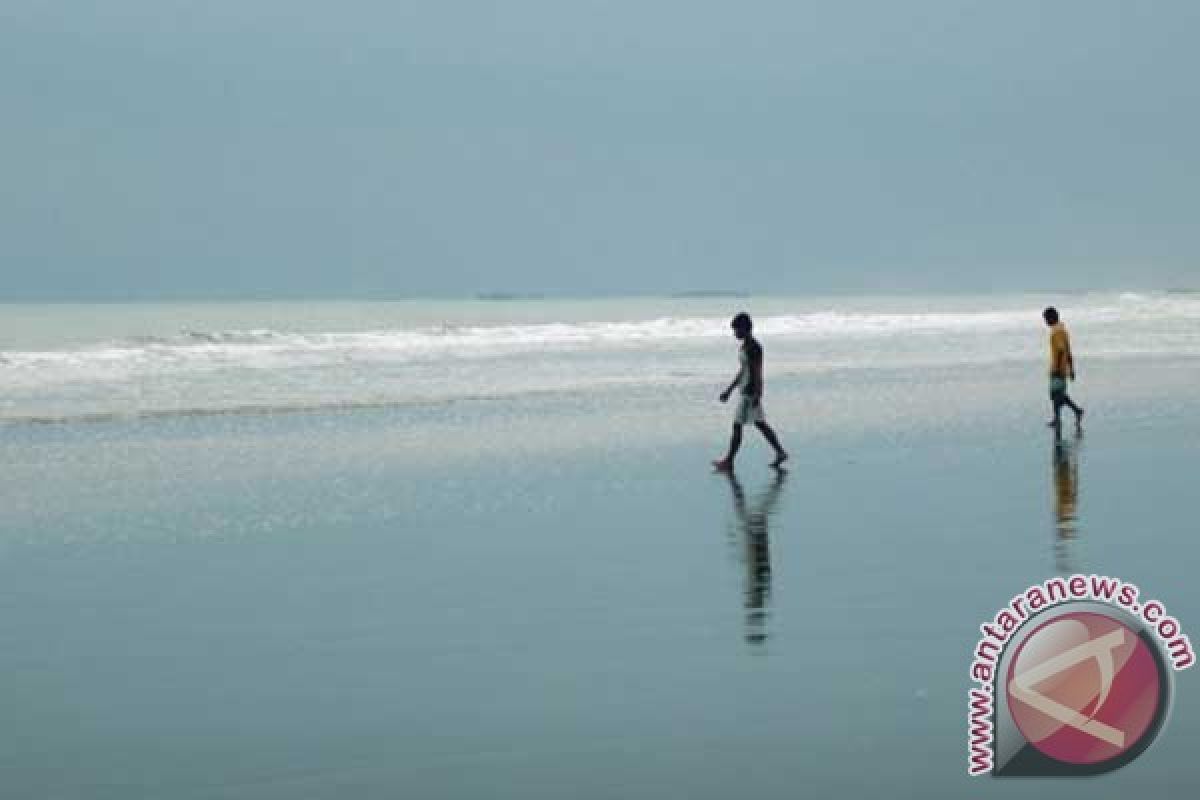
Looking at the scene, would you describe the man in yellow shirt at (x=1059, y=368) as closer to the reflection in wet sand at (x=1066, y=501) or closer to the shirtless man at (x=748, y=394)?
the reflection in wet sand at (x=1066, y=501)

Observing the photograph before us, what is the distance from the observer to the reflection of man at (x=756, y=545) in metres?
8.19

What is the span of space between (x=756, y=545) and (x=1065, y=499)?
335 centimetres

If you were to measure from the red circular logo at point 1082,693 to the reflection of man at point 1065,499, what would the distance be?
3280 millimetres

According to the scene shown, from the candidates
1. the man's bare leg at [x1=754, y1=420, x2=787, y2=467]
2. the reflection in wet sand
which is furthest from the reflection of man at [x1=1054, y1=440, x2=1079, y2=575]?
the man's bare leg at [x1=754, y1=420, x2=787, y2=467]

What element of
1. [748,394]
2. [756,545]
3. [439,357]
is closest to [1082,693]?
[756,545]

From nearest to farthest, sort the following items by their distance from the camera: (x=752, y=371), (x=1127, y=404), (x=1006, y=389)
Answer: (x=752, y=371) < (x=1127, y=404) < (x=1006, y=389)

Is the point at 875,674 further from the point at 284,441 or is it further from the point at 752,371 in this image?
the point at 284,441

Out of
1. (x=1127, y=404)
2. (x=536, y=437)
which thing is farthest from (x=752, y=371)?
(x=1127, y=404)

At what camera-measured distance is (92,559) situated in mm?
10586

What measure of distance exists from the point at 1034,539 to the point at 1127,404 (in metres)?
13.2

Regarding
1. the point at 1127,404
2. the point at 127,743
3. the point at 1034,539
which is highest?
the point at 1127,404

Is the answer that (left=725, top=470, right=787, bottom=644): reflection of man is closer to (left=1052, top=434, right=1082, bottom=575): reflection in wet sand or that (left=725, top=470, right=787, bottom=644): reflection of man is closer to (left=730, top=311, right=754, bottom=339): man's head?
(left=730, top=311, right=754, bottom=339): man's head

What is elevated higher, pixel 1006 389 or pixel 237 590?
pixel 1006 389

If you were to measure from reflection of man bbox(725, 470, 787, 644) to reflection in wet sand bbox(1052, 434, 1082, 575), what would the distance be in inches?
73.2
